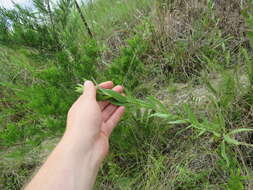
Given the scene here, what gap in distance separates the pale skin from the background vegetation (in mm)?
96

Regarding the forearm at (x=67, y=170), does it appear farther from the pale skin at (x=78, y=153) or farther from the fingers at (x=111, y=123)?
the fingers at (x=111, y=123)

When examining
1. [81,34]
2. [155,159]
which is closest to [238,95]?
[155,159]

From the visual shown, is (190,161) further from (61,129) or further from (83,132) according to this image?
(61,129)

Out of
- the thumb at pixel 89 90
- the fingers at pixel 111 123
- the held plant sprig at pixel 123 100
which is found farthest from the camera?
the fingers at pixel 111 123

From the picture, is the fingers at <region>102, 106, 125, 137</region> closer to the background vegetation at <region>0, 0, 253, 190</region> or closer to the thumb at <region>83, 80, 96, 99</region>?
the background vegetation at <region>0, 0, 253, 190</region>

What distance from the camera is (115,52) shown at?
2107mm

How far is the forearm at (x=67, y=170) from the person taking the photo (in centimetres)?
87

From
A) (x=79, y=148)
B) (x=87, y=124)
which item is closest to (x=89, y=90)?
(x=87, y=124)

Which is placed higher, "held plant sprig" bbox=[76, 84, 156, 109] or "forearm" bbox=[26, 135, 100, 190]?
"held plant sprig" bbox=[76, 84, 156, 109]

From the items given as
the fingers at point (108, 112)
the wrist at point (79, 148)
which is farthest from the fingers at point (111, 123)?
the wrist at point (79, 148)

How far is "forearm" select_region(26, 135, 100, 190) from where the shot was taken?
0.87 metres

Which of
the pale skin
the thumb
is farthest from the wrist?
the thumb

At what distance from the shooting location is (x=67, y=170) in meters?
0.91

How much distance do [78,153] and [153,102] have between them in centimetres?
43
